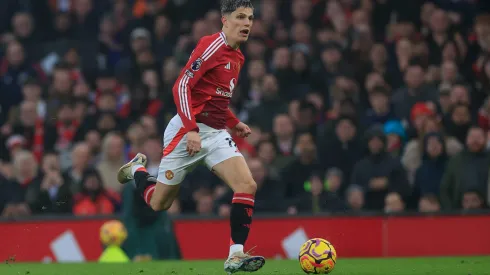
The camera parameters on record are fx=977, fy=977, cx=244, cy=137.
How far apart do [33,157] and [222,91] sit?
5975 millimetres

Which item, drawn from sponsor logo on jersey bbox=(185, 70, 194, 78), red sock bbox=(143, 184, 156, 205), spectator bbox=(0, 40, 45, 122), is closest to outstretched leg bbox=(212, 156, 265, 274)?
sponsor logo on jersey bbox=(185, 70, 194, 78)

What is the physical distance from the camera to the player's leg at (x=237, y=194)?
756cm

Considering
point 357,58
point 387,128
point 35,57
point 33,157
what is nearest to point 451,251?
point 387,128

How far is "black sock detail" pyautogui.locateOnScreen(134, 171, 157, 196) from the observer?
893 centimetres

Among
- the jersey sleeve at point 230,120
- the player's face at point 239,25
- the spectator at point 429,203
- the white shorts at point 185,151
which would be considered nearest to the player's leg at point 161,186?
the white shorts at point 185,151

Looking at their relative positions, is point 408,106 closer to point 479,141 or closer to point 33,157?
point 479,141

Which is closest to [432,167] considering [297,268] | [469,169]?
[469,169]

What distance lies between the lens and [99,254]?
1223 centimetres

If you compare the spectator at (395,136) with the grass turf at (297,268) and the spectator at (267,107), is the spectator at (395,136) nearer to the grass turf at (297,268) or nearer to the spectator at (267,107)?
the spectator at (267,107)

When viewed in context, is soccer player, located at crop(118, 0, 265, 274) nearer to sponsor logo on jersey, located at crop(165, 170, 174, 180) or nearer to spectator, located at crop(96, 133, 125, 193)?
sponsor logo on jersey, located at crop(165, 170, 174, 180)

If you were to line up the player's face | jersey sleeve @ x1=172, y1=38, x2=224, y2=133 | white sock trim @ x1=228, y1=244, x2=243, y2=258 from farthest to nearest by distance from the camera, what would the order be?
1. the player's face
2. jersey sleeve @ x1=172, y1=38, x2=224, y2=133
3. white sock trim @ x1=228, y1=244, x2=243, y2=258

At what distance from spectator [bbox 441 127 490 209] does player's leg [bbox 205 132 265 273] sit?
14.8 ft

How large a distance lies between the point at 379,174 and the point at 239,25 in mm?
4681

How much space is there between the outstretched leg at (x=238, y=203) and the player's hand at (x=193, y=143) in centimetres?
39
